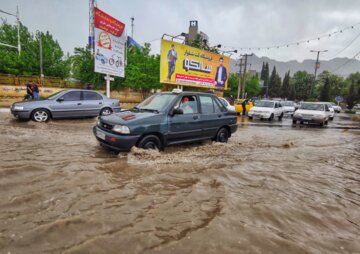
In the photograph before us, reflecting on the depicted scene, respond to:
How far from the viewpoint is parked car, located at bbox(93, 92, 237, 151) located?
183 inches

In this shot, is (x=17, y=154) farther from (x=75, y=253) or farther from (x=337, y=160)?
(x=337, y=160)

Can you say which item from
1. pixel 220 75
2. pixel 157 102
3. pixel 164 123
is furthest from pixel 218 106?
pixel 220 75

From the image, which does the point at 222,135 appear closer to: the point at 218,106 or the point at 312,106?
the point at 218,106

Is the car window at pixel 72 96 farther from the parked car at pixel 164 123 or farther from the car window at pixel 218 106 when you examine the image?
the car window at pixel 218 106

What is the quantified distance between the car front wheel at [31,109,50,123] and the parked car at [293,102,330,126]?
14.6m

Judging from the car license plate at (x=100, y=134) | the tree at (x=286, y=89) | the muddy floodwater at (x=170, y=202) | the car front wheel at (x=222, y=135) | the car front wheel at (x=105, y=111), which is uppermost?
the tree at (x=286, y=89)

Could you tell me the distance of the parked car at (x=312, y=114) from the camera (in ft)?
46.2

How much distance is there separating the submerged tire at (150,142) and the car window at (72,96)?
6374 millimetres

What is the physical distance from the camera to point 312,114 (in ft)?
46.6

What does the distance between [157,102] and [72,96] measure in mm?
5826

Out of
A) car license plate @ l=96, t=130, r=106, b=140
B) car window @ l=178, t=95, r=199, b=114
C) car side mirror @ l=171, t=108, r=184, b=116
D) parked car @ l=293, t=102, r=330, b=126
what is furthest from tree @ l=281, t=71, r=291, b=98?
car license plate @ l=96, t=130, r=106, b=140

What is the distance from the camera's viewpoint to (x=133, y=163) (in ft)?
14.9

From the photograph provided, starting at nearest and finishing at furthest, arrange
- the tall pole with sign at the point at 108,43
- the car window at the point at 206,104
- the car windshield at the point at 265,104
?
the car window at the point at 206,104, the tall pole with sign at the point at 108,43, the car windshield at the point at 265,104

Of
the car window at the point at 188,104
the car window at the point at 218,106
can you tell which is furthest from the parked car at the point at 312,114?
the car window at the point at 188,104
